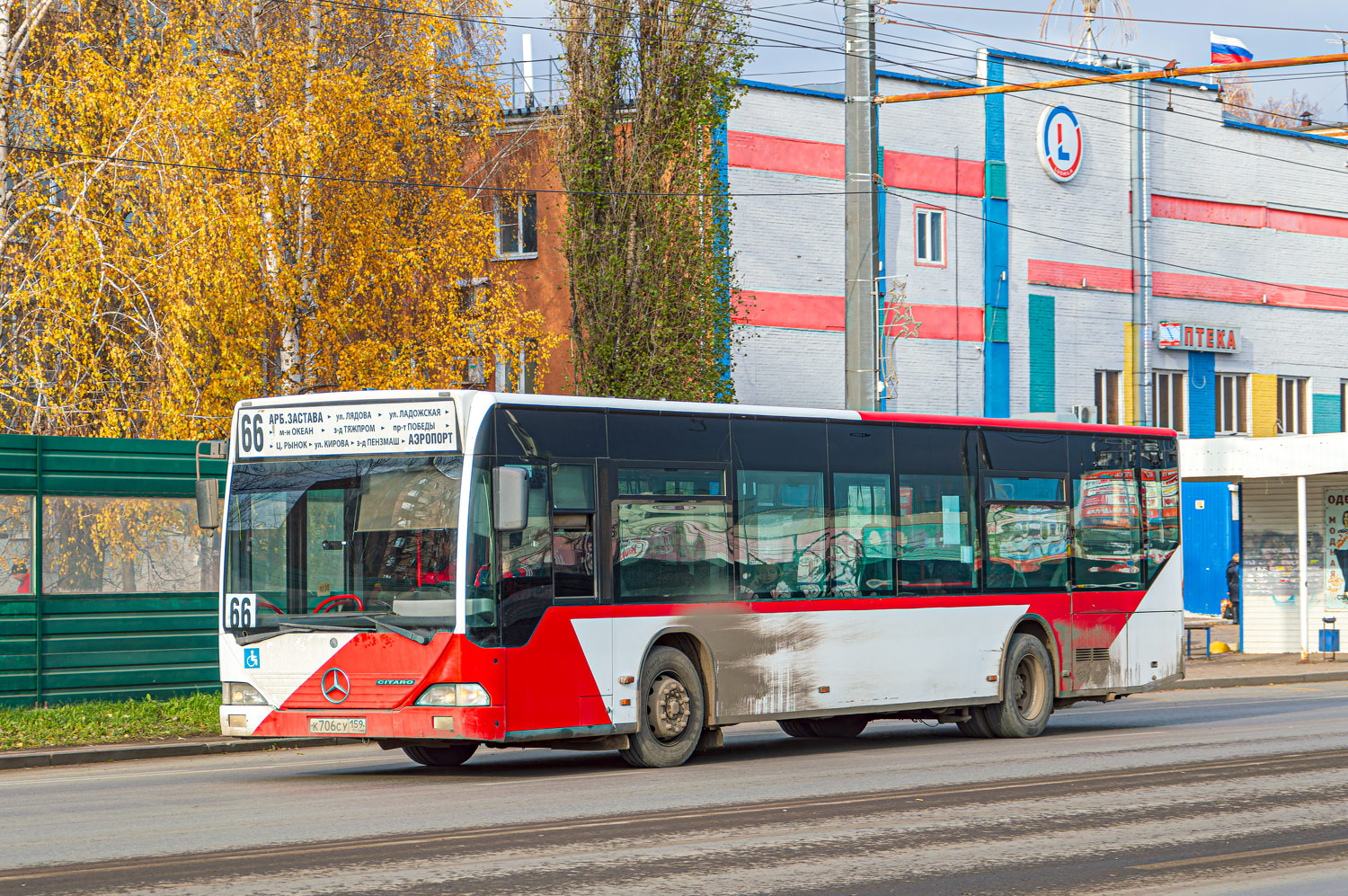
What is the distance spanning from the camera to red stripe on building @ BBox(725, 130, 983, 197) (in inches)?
1401

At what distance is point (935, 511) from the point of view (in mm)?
17188

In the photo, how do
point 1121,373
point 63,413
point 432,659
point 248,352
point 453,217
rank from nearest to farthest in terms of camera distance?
point 432,659, point 63,413, point 248,352, point 453,217, point 1121,373

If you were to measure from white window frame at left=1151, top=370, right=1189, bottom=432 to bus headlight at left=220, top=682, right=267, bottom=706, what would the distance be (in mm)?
33106

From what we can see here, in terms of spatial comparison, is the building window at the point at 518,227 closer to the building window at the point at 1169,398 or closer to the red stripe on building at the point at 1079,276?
the red stripe on building at the point at 1079,276

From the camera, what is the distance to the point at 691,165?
32.2 meters

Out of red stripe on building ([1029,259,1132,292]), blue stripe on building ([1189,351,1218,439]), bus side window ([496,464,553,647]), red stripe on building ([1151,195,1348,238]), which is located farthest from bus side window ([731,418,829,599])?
blue stripe on building ([1189,351,1218,439])

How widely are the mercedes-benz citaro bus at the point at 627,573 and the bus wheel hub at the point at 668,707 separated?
1.0 inches

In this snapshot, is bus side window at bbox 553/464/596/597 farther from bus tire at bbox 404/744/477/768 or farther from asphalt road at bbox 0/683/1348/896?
bus tire at bbox 404/744/477/768

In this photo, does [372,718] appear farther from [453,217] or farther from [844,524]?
[453,217]

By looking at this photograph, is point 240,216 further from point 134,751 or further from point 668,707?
point 668,707

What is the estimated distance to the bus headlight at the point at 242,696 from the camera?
1398 centimetres

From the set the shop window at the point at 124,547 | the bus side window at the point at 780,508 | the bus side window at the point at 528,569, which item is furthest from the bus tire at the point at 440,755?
the shop window at the point at 124,547

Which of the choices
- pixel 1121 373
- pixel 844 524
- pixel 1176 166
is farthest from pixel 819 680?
pixel 1176 166

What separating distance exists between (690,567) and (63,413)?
1127 centimetres
